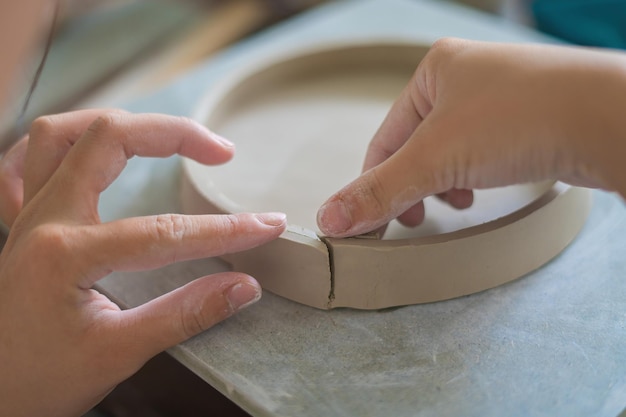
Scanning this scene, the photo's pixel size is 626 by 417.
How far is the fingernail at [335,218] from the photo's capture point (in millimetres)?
731

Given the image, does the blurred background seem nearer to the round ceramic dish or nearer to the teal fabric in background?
the teal fabric in background

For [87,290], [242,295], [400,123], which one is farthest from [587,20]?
[87,290]

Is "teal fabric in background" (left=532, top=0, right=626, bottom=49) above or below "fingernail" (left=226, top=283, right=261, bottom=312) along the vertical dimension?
above

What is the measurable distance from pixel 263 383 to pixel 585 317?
41cm

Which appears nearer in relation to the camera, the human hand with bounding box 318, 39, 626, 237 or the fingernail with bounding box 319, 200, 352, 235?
the human hand with bounding box 318, 39, 626, 237

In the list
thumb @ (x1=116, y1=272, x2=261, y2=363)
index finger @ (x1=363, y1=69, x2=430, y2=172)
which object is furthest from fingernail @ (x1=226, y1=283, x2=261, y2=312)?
index finger @ (x1=363, y1=69, x2=430, y2=172)

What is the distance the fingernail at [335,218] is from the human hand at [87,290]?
2.1 inches

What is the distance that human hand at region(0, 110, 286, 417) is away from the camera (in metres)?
0.69

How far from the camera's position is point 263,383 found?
716mm

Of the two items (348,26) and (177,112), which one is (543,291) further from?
(348,26)

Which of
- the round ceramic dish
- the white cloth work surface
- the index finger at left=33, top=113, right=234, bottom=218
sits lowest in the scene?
the white cloth work surface

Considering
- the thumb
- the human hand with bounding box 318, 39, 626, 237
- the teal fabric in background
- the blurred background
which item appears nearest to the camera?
the human hand with bounding box 318, 39, 626, 237

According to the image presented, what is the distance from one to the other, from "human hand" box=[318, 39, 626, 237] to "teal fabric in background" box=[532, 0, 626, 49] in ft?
3.02

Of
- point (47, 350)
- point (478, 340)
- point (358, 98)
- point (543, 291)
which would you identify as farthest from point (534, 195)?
point (47, 350)
